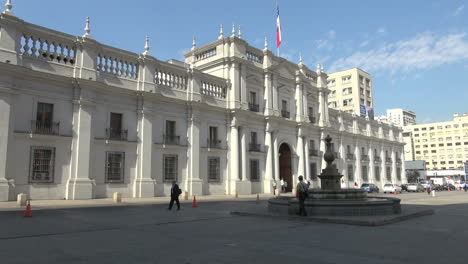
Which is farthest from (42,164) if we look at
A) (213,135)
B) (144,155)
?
(213,135)

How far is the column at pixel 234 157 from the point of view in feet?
104

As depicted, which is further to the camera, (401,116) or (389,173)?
(401,116)

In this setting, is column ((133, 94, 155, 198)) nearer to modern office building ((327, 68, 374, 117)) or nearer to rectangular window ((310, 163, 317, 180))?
rectangular window ((310, 163, 317, 180))

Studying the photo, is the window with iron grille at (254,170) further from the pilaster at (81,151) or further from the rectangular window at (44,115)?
the rectangular window at (44,115)

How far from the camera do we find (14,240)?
27.7 feet

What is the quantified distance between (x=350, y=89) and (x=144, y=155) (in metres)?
69.1

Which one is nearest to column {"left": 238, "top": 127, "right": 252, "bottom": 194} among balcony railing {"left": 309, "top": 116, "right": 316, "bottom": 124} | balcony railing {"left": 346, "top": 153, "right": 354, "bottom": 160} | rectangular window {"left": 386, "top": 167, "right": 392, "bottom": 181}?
balcony railing {"left": 309, "top": 116, "right": 316, "bottom": 124}

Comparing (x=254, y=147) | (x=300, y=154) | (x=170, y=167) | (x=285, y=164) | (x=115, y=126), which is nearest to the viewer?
(x=115, y=126)

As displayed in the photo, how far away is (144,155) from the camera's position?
85.1 ft

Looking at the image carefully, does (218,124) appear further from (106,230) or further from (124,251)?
(124,251)

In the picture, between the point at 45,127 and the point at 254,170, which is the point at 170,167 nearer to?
the point at 254,170

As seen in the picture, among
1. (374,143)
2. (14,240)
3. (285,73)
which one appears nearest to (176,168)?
(285,73)

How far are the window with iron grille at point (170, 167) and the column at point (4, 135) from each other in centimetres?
1058

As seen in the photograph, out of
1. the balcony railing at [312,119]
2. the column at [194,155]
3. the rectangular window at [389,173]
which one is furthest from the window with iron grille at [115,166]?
the rectangular window at [389,173]
